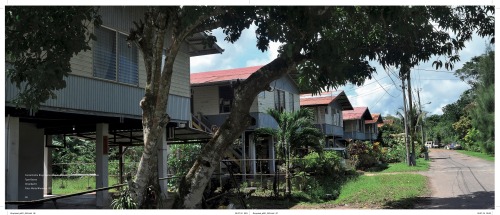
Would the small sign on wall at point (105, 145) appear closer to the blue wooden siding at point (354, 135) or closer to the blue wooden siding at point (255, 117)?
the blue wooden siding at point (255, 117)

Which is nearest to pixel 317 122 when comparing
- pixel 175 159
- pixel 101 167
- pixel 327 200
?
pixel 175 159

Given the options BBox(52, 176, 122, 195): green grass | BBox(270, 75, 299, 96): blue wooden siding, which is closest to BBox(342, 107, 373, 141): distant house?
BBox(270, 75, 299, 96): blue wooden siding

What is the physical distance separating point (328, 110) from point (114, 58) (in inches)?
631

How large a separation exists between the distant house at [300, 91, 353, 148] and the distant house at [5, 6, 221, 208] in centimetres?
1078

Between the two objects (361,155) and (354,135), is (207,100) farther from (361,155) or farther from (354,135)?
(354,135)

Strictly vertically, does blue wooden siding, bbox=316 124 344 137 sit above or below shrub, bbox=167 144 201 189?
above

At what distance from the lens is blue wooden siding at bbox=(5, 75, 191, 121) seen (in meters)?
9.34

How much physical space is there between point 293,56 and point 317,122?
58.6 feet

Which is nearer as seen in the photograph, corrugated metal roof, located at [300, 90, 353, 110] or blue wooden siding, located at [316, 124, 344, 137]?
corrugated metal roof, located at [300, 90, 353, 110]

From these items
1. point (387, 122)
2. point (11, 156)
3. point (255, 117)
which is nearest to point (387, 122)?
point (387, 122)

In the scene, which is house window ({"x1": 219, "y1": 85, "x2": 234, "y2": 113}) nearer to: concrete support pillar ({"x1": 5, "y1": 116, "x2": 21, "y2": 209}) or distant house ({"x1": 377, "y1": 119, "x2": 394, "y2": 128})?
concrete support pillar ({"x1": 5, "y1": 116, "x2": 21, "y2": 209})

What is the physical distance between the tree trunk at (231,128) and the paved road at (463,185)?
11.6 feet

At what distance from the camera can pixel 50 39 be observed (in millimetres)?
6473

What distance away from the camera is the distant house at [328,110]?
77.5ft
